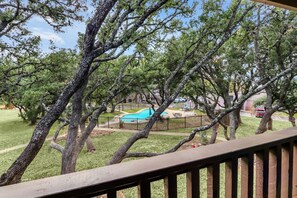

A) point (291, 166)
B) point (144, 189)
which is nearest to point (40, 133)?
point (144, 189)

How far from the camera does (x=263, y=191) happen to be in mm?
981

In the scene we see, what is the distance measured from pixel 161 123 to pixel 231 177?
1275 centimetres

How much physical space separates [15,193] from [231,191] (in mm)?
754

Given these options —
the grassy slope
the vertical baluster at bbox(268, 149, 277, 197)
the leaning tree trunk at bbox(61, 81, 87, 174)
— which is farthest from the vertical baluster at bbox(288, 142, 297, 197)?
the grassy slope

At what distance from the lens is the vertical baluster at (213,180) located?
0.80 metres

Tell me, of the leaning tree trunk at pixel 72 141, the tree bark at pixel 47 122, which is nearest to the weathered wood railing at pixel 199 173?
the tree bark at pixel 47 122

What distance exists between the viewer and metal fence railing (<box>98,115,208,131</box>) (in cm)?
1320

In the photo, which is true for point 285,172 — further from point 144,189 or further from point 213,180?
point 144,189

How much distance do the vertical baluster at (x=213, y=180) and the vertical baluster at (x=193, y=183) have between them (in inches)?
3.0

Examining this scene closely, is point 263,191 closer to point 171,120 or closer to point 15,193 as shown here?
point 15,193

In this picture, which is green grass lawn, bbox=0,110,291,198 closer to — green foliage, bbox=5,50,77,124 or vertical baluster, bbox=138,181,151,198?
green foliage, bbox=5,50,77,124

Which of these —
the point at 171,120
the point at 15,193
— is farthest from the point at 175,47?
the point at 171,120

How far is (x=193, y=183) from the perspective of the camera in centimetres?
76

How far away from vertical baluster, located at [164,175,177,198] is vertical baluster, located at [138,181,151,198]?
67 millimetres
